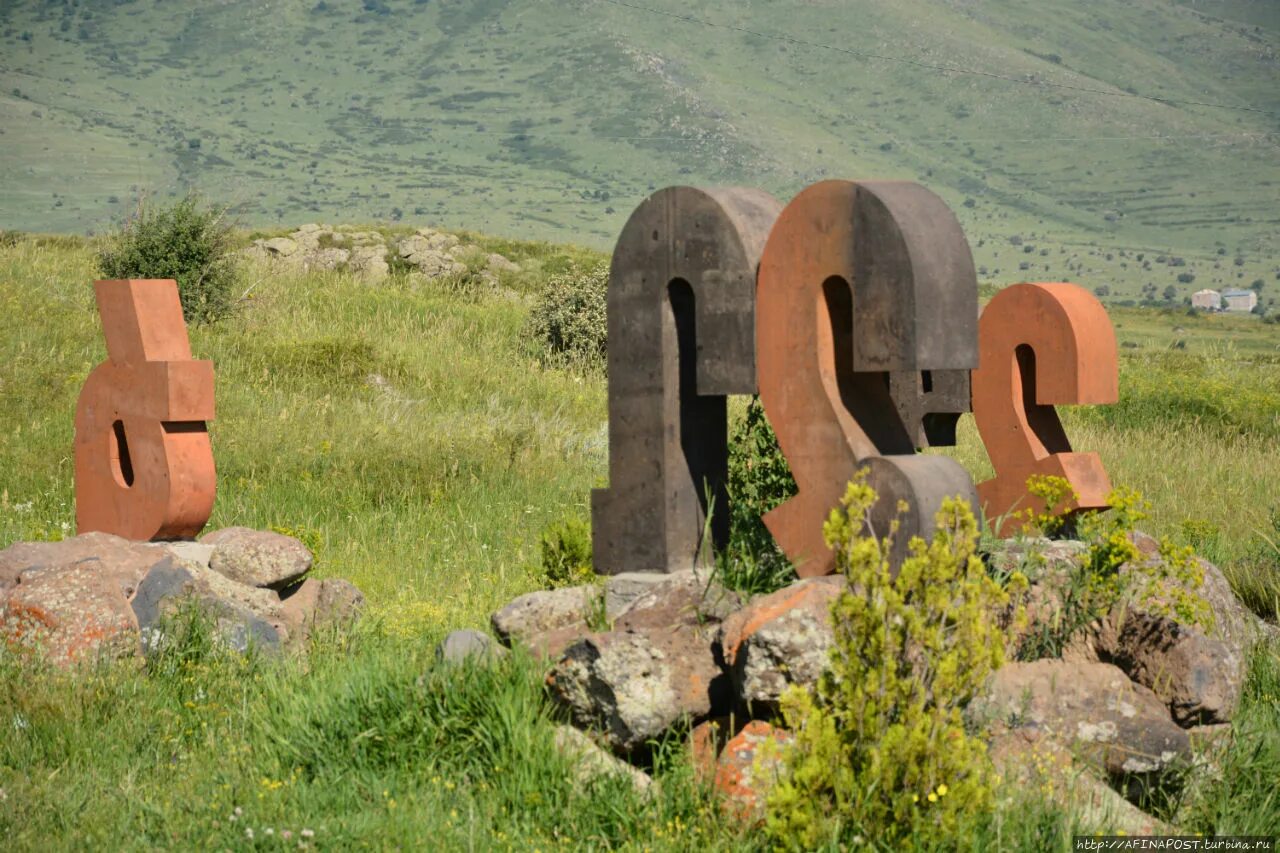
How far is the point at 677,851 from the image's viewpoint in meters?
5.12

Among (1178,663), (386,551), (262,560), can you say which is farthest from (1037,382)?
(262,560)

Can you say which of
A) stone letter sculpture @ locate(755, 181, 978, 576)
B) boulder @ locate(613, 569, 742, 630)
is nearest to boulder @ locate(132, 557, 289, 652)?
boulder @ locate(613, 569, 742, 630)

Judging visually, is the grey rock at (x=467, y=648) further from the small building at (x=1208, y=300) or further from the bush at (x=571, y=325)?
the small building at (x=1208, y=300)

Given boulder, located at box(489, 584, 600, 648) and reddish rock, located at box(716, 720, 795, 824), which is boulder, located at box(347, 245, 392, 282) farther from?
reddish rock, located at box(716, 720, 795, 824)

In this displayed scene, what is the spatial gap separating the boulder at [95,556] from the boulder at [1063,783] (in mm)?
4695

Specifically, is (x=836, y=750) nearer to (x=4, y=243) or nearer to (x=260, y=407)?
(x=260, y=407)

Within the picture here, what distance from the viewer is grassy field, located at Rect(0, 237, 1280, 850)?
543 cm

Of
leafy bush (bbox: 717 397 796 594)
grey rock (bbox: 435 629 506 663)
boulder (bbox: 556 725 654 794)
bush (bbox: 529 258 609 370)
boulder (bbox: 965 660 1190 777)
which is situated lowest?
boulder (bbox: 556 725 654 794)

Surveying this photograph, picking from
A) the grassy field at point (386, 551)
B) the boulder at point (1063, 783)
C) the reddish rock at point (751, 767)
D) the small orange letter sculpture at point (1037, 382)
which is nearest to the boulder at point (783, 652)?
Answer: the reddish rock at point (751, 767)

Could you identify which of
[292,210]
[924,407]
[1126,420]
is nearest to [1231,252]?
[292,210]

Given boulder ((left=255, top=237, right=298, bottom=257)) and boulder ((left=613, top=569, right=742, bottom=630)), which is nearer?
boulder ((left=613, top=569, right=742, bottom=630))

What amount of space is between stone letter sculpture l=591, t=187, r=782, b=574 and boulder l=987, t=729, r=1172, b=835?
90.8 inches

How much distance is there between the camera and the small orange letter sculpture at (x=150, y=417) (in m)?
9.02

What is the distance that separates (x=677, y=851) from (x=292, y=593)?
420cm
